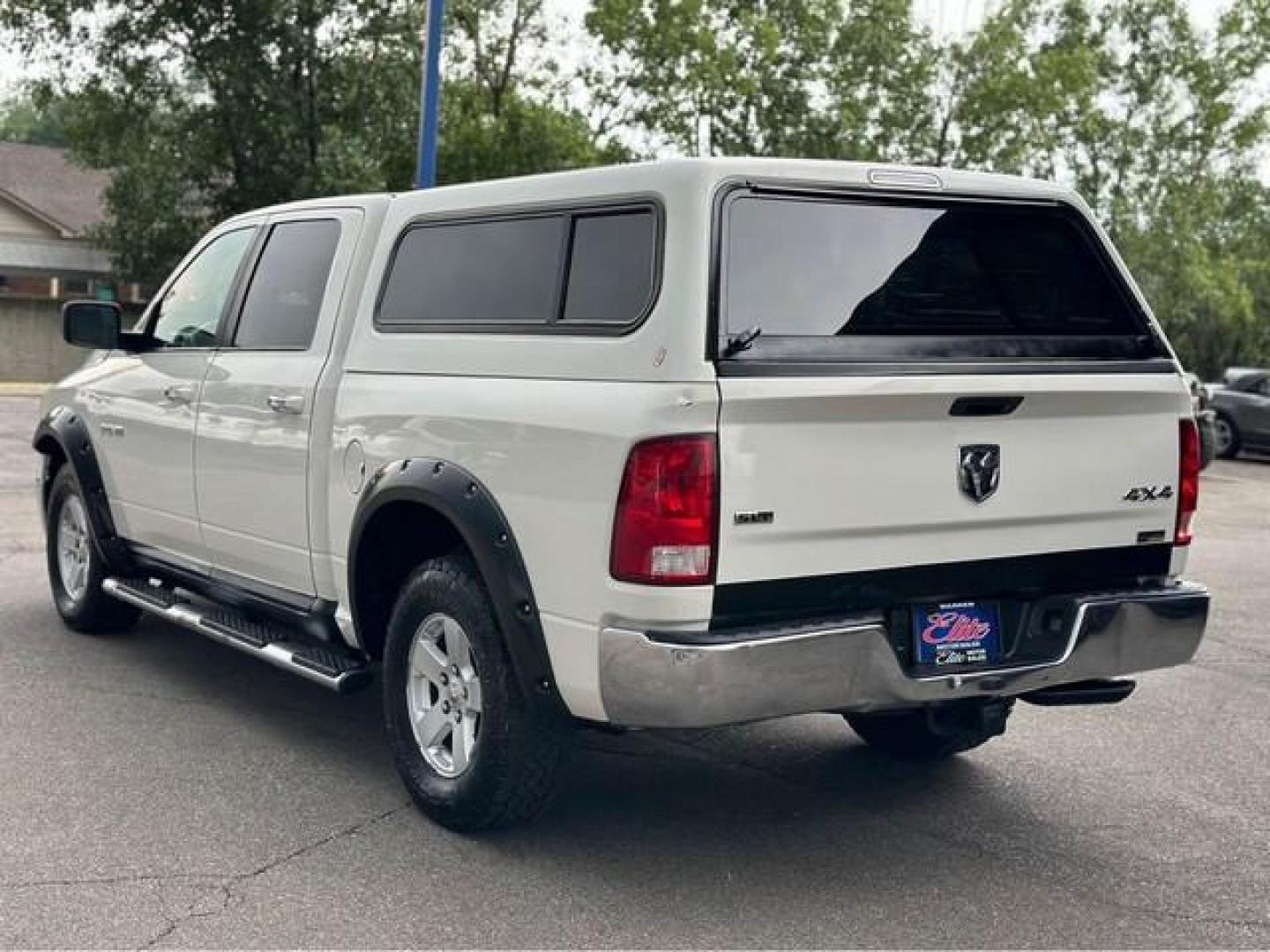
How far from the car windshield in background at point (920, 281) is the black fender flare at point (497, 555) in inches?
34.6

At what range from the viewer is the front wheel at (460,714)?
4480 millimetres

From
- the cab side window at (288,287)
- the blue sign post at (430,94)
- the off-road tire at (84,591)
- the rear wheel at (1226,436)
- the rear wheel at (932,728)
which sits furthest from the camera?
the rear wheel at (1226,436)

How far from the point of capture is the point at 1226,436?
23.9 meters

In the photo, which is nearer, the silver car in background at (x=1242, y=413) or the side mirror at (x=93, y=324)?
the side mirror at (x=93, y=324)

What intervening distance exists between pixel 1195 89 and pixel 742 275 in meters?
32.8

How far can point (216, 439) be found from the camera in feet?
19.7

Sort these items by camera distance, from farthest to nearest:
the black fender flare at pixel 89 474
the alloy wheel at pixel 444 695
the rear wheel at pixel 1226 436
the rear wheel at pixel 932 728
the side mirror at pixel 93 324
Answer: the rear wheel at pixel 1226 436 < the black fender flare at pixel 89 474 < the side mirror at pixel 93 324 < the rear wheel at pixel 932 728 < the alloy wheel at pixel 444 695

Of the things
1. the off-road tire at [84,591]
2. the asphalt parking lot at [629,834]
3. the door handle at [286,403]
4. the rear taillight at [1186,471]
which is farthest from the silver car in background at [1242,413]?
the door handle at [286,403]

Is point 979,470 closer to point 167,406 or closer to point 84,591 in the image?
point 167,406

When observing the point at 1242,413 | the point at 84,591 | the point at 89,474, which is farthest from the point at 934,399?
the point at 1242,413

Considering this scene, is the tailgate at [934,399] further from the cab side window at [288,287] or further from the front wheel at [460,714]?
the cab side window at [288,287]

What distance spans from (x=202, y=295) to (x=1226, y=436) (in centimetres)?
2037

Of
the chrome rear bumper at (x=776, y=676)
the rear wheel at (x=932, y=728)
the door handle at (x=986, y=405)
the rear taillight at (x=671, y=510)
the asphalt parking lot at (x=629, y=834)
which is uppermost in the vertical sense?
the door handle at (x=986, y=405)

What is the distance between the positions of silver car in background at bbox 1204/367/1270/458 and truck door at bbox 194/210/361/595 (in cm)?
1987
